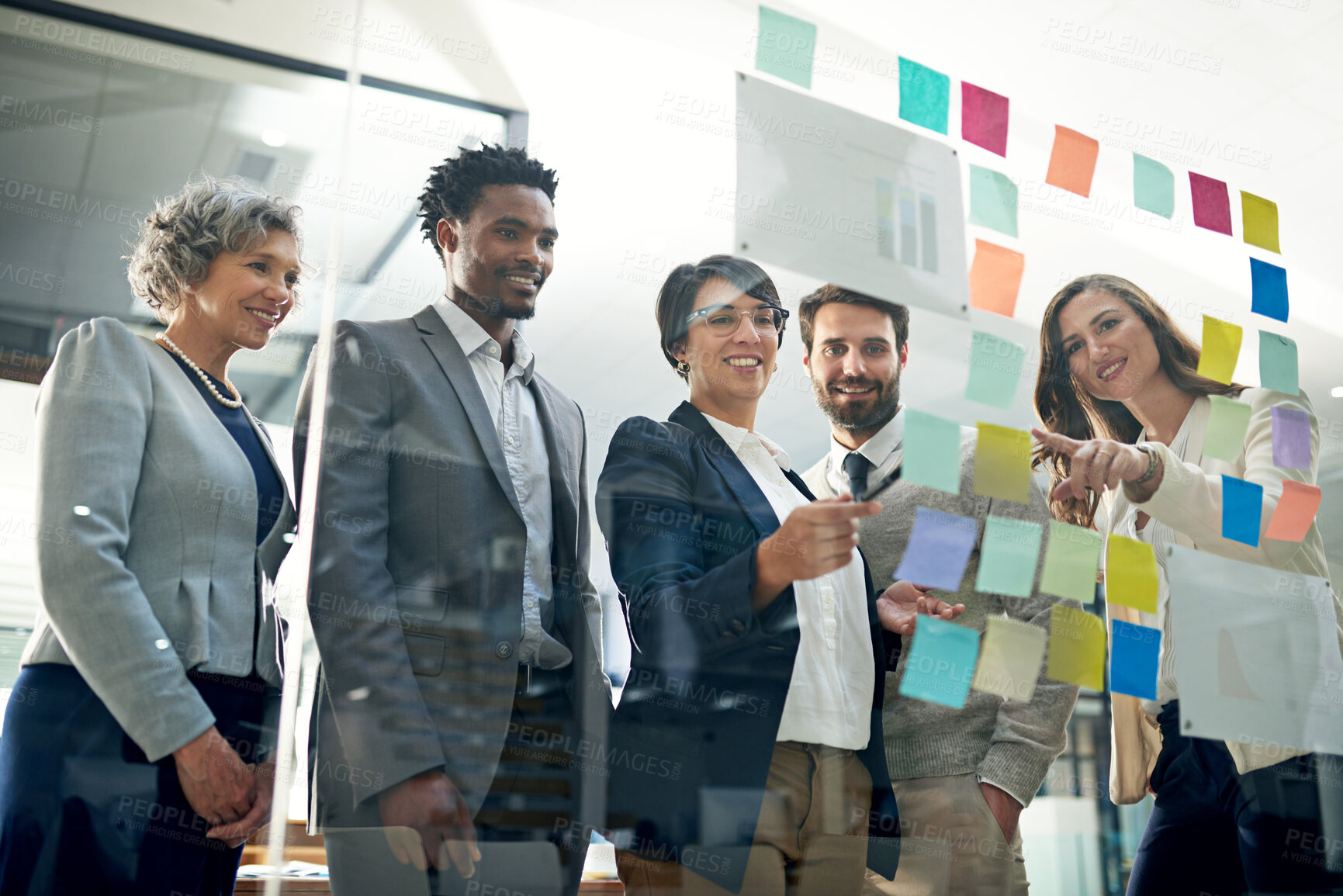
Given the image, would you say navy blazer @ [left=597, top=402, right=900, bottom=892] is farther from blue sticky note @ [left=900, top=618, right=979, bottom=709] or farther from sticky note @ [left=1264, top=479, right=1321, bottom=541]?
sticky note @ [left=1264, top=479, right=1321, bottom=541]

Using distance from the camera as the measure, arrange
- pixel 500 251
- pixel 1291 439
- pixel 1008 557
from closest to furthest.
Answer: pixel 500 251 → pixel 1008 557 → pixel 1291 439

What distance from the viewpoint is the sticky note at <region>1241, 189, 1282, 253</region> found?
7.51 ft

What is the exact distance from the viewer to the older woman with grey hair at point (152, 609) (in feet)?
4.14

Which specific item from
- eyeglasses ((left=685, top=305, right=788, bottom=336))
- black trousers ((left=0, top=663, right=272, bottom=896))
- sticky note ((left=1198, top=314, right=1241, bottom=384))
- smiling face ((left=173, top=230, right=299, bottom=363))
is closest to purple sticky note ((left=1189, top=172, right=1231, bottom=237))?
sticky note ((left=1198, top=314, right=1241, bottom=384))

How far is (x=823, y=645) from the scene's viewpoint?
1546 mm

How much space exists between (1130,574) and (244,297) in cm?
160

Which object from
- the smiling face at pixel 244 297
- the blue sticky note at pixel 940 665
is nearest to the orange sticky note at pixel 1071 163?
the blue sticky note at pixel 940 665

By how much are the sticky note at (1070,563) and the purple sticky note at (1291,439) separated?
0.51 meters

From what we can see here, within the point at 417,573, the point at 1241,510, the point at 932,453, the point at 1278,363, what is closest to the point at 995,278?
the point at 932,453

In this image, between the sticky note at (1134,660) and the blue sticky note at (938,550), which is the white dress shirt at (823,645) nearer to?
the blue sticky note at (938,550)

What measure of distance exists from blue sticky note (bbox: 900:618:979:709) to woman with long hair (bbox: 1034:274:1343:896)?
0.37 m

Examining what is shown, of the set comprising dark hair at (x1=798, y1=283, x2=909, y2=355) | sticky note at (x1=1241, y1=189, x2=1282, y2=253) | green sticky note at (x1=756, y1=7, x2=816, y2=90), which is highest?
green sticky note at (x1=756, y1=7, x2=816, y2=90)

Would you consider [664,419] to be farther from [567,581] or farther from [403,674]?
[403,674]

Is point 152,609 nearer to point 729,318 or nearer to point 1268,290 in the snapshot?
point 729,318
